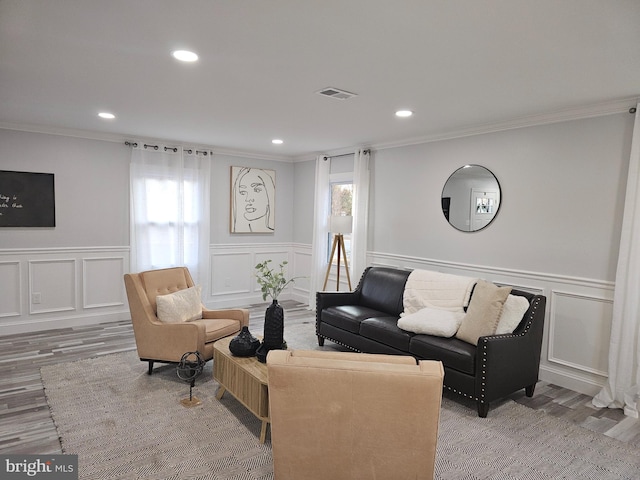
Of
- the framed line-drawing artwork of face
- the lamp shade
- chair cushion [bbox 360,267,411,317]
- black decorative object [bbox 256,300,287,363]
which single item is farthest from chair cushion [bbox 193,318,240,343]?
the framed line-drawing artwork of face

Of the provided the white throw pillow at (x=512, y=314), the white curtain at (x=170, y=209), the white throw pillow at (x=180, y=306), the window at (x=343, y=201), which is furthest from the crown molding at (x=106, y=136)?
the white throw pillow at (x=512, y=314)

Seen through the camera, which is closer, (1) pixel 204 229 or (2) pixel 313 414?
(2) pixel 313 414

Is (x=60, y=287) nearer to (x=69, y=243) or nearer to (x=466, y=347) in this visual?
(x=69, y=243)

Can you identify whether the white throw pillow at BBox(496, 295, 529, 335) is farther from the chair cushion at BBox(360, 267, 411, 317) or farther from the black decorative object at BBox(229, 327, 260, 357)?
the black decorative object at BBox(229, 327, 260, 357)

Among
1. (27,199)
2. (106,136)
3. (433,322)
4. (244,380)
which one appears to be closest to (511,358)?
(433,322)

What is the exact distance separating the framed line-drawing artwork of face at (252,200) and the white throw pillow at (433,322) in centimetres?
357

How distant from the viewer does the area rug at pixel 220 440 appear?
2520 millimetres

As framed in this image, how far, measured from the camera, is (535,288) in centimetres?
401

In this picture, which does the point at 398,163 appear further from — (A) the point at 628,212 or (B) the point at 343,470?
(B) the point at 343,470

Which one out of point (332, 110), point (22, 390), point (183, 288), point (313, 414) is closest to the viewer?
point (313, 414)

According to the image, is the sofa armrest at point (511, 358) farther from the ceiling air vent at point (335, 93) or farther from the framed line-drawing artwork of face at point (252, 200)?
the framed line-drawing artwork of face at point (252, 200)

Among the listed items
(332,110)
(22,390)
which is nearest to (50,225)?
(22,390)

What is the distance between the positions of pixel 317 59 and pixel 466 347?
95.2 inches

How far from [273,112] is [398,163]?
199 cm
